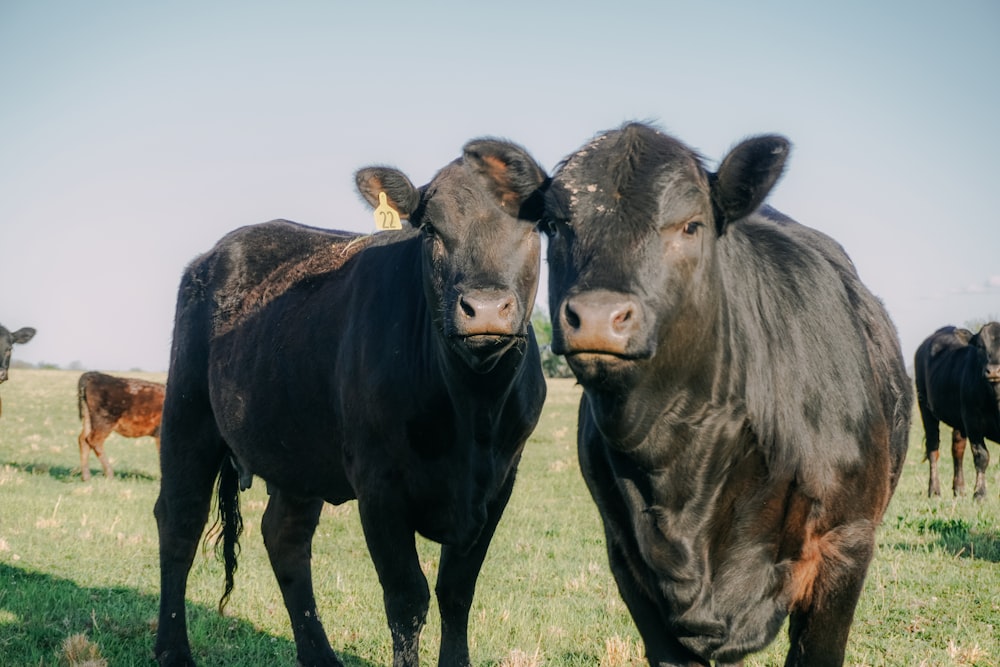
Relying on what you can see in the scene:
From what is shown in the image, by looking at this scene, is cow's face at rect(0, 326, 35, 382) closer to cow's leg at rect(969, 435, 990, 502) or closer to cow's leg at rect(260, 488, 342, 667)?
cow's leg at rect(260, 488, 342, 667)

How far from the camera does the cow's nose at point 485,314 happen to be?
4.35 metres

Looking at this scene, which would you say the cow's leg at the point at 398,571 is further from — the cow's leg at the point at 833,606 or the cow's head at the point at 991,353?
the cow's head at the point at 991,353

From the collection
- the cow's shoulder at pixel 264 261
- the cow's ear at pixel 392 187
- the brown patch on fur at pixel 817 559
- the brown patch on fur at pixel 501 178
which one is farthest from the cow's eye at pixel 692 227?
the cow's shoulder at pixel 264 261

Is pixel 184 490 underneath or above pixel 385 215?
underneath

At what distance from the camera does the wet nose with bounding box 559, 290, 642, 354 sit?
113 inches

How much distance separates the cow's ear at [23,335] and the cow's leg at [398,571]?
47.8 feet

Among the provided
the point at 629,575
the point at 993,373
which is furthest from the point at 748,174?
the point at 993,373

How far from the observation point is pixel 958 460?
1430 cm

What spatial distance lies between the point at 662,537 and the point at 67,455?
738 inches

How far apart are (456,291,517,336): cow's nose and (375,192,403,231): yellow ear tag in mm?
993

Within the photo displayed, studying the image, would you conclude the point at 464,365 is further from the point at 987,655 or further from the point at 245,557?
the point at 245,557

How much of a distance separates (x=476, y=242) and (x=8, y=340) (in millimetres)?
14539

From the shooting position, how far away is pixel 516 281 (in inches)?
186

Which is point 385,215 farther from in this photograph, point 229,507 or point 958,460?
point 958,460
